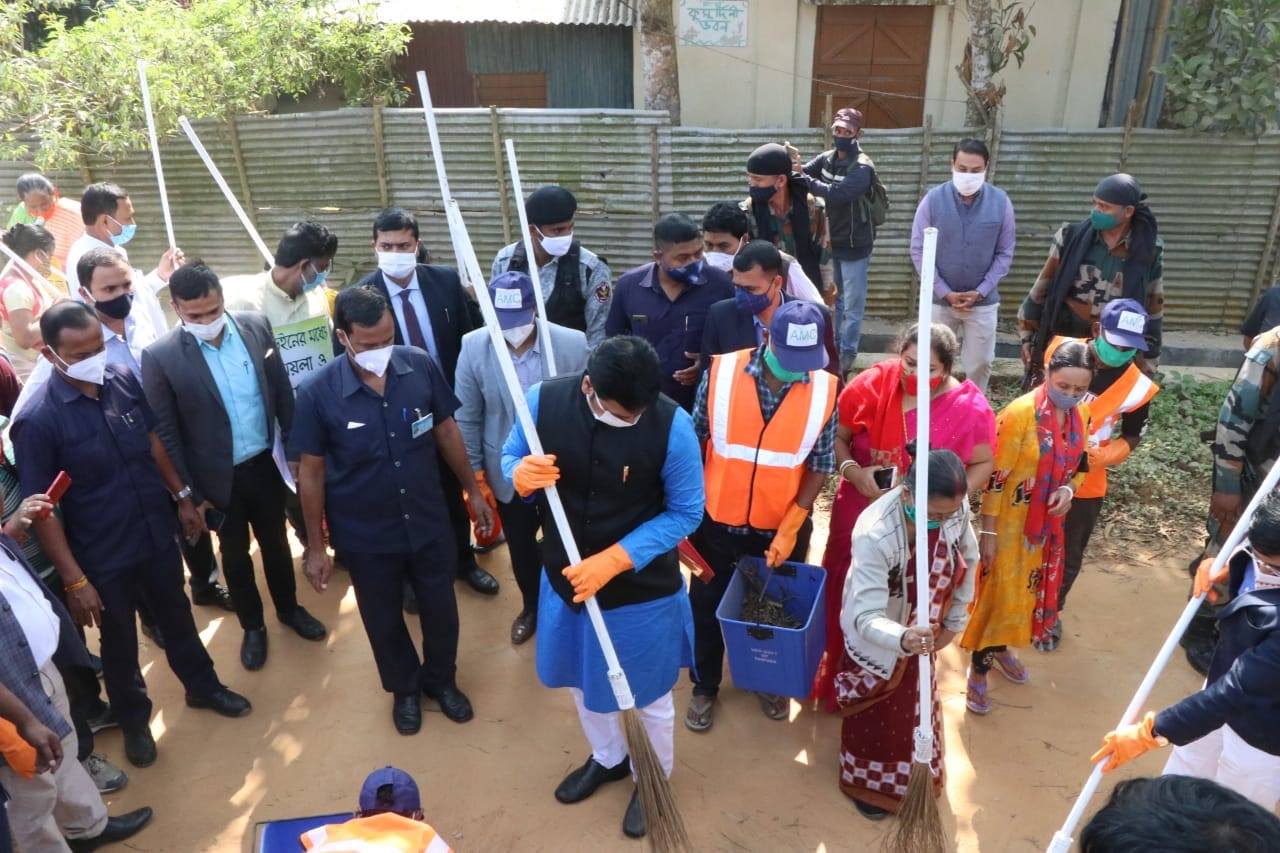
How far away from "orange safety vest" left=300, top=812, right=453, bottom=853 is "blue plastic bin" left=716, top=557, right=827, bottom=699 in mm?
1758

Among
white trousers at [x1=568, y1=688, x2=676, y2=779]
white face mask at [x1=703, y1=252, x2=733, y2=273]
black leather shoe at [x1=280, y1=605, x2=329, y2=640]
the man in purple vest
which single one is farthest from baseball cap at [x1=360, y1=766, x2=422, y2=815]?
the man in purple vest

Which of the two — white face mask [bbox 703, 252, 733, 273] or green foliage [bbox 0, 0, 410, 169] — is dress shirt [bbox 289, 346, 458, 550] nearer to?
white face mask [bbox 703, 252, 733, 273]

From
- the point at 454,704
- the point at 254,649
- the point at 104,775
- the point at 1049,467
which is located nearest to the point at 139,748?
the point at 104,775

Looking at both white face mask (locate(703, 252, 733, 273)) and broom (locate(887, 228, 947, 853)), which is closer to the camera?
broom (locate(887, 228, 947, 853))

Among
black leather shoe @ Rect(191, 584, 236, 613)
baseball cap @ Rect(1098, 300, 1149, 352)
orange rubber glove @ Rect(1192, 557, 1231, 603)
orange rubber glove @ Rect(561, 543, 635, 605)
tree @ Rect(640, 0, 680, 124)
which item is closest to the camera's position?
orange rubber glove @ Rect(1192, 557, 1231, 603)

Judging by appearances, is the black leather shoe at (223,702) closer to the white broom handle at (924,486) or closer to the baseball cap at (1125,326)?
the white broom handle at (924,486)

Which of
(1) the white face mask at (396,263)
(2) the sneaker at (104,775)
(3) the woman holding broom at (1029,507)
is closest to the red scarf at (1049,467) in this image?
(3) the woman holding broom at (1029,507)

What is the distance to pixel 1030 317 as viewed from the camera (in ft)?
18.1

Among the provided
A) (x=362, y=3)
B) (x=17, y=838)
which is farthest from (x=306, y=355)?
(x=362, y=3)

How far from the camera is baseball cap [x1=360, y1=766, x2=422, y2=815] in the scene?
254 cm

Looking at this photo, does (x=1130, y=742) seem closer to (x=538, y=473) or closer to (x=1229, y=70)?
(x=538, y=473)

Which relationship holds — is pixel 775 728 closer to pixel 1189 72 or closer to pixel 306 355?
pixel 306 355

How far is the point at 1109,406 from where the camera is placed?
13.7 feet

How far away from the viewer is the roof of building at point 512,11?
11.3 m
